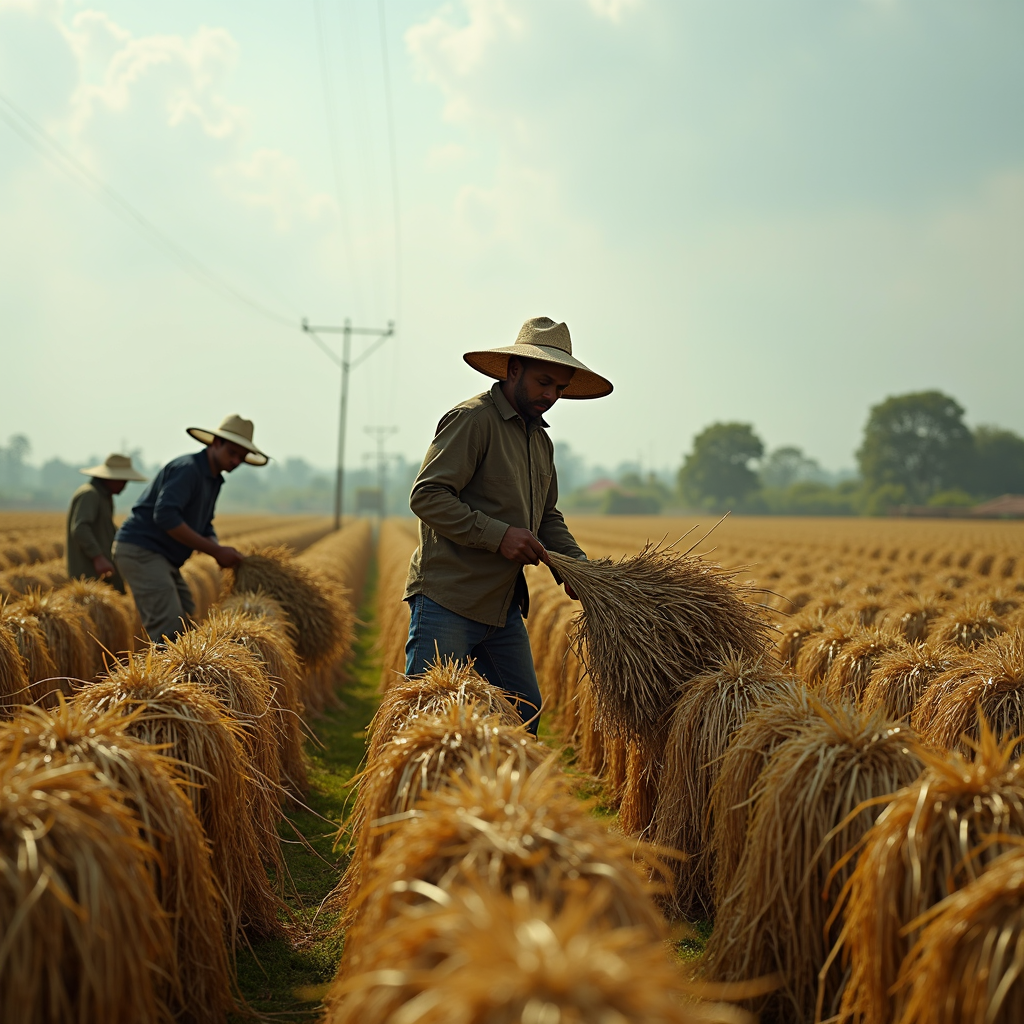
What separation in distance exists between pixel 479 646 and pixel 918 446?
10220 centimetres

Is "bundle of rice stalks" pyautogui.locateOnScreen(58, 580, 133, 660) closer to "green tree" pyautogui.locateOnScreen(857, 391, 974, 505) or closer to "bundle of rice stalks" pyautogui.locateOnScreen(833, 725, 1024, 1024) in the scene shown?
"bundle of rice stalks" pyautogui.locateOnScreen(833, 725, 1024, 1024)

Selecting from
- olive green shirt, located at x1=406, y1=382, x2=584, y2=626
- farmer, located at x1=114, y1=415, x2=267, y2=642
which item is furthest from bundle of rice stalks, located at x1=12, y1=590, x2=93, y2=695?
olive green shirt, located at x1=406, y1=382, x2=584, y2=626

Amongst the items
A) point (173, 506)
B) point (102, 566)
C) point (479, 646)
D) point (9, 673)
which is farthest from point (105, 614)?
point (479, 646)

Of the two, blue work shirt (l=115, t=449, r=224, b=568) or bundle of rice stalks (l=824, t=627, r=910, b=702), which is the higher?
blue work shirt (l=115, t=449, r=224, b=568)

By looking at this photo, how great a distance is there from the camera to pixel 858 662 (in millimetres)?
5188

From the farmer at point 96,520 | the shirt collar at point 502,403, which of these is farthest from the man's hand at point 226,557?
the shirt collar at point 502,403

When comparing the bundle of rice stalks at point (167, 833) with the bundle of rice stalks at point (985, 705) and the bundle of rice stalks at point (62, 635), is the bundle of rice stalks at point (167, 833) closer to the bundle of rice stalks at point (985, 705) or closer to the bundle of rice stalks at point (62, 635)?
the bundle of rice stalks at point (985, 705)

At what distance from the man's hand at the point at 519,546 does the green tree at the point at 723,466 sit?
10737 cm

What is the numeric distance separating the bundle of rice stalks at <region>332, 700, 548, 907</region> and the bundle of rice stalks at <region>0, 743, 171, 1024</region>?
660mm

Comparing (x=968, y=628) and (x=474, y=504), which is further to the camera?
(x=968, y=628)

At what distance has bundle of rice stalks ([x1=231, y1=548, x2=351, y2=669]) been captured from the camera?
6.78 meters

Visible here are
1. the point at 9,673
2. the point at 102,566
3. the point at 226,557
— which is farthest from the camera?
the point at 102,566

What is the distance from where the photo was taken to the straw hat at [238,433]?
608cm

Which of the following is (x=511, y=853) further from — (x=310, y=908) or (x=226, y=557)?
(x=226, y=557)
